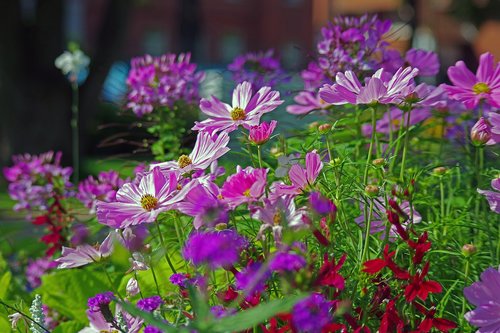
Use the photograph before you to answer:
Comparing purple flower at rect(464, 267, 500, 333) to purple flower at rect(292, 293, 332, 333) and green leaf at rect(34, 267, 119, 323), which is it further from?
green leaf at rect(34, 267, 119, 323)

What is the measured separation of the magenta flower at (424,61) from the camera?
7.86 ft

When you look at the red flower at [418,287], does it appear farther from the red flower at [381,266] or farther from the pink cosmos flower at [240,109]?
the pink cosmos flower at [240,109]

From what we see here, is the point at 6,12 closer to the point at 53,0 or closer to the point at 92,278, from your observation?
the point at 53,0

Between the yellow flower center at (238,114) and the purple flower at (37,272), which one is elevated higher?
the yellow flower center at (238,114)

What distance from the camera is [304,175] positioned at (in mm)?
1483

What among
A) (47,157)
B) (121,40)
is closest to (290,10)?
(121,40)

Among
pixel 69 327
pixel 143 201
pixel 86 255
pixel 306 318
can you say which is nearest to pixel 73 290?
pixel 69 327

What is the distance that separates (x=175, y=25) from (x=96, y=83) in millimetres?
28089

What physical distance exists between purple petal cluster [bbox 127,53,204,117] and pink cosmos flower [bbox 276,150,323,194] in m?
1.11

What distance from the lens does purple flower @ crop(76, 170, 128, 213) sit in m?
2.46

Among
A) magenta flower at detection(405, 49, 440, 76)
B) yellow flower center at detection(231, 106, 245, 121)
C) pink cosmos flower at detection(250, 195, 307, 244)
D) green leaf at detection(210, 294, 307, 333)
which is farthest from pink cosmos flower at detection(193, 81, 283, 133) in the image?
magenta flower at detection(405, 49, 440, 76)

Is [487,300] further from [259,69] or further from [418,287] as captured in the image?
[259,69]

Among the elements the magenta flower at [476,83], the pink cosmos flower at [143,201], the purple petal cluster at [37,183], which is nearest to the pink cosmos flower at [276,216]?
the pink cosmos flower at [143,201]

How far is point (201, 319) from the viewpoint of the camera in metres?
1.03
